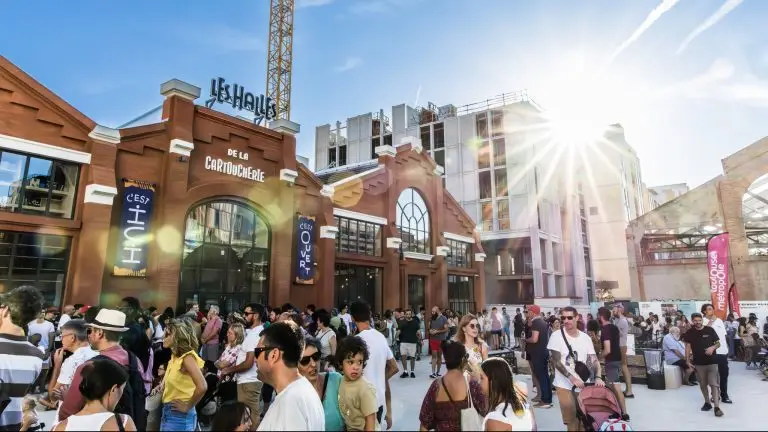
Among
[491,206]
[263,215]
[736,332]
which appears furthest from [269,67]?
[736,332]

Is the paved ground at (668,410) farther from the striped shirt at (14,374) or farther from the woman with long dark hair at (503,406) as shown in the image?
the woman with long dark hair at (503,406)

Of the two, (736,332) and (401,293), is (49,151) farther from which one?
(736,332)

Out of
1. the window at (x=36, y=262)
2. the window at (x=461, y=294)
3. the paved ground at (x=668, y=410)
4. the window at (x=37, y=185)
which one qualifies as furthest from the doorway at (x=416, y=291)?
the window at (x=37, y=185)

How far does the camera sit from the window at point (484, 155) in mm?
41500

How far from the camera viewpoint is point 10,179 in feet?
39.2

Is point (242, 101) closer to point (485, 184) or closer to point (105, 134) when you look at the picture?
point (105, 134)

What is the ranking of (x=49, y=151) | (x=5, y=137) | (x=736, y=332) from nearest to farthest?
(x=5, y=137), (x=49, y=151), (x=736, y=332)

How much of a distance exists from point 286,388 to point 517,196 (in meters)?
38.2

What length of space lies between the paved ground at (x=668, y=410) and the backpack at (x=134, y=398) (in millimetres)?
4139

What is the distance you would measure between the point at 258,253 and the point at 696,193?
25.0 metres

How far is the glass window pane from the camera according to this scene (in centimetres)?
1181

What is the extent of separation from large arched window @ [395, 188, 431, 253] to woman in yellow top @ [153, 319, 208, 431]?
19154mm

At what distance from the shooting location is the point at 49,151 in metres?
12.4

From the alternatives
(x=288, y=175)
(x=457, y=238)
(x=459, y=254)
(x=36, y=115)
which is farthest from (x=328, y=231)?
(x=459, y=254)
